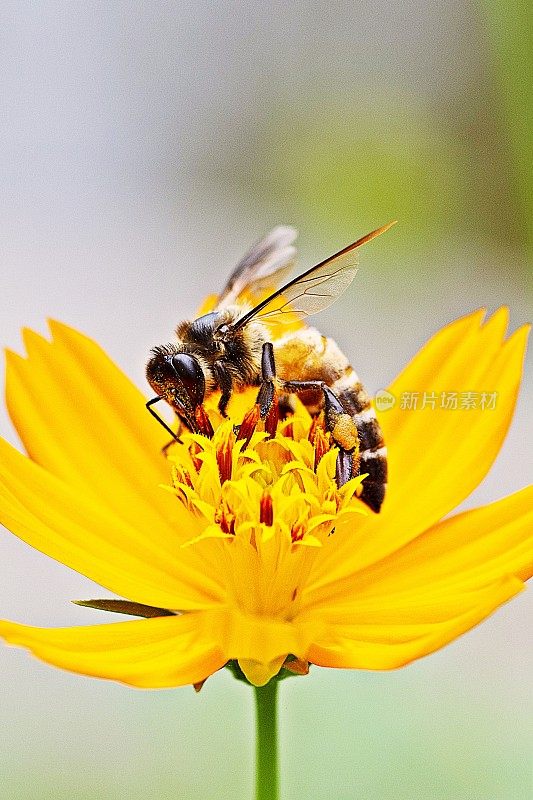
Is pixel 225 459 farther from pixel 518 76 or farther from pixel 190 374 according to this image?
pixel 518 76

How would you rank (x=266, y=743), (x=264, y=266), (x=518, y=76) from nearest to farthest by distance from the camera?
(x=266, y=743) < (x=264, y=266) < (x=518, y=76)

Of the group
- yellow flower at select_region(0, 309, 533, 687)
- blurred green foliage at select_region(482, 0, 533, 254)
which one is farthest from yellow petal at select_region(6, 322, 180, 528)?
blurred green foliage at select_region(482, 0, 533, 254)

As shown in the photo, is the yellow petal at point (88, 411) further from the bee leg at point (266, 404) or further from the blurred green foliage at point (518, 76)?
the blurred green foliage at point (518, 76)

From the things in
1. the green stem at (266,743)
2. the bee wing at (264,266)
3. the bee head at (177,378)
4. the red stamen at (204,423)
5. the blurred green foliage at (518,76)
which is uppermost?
the blurred green foliage at (518,76)

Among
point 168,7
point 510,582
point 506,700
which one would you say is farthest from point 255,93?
point 510,582

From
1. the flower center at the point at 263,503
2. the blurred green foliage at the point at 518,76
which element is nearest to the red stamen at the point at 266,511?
the flower center at the point at 263,503

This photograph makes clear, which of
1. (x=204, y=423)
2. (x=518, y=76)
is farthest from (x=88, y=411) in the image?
(x=518, y=76)

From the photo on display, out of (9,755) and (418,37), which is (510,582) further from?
(418,37)
